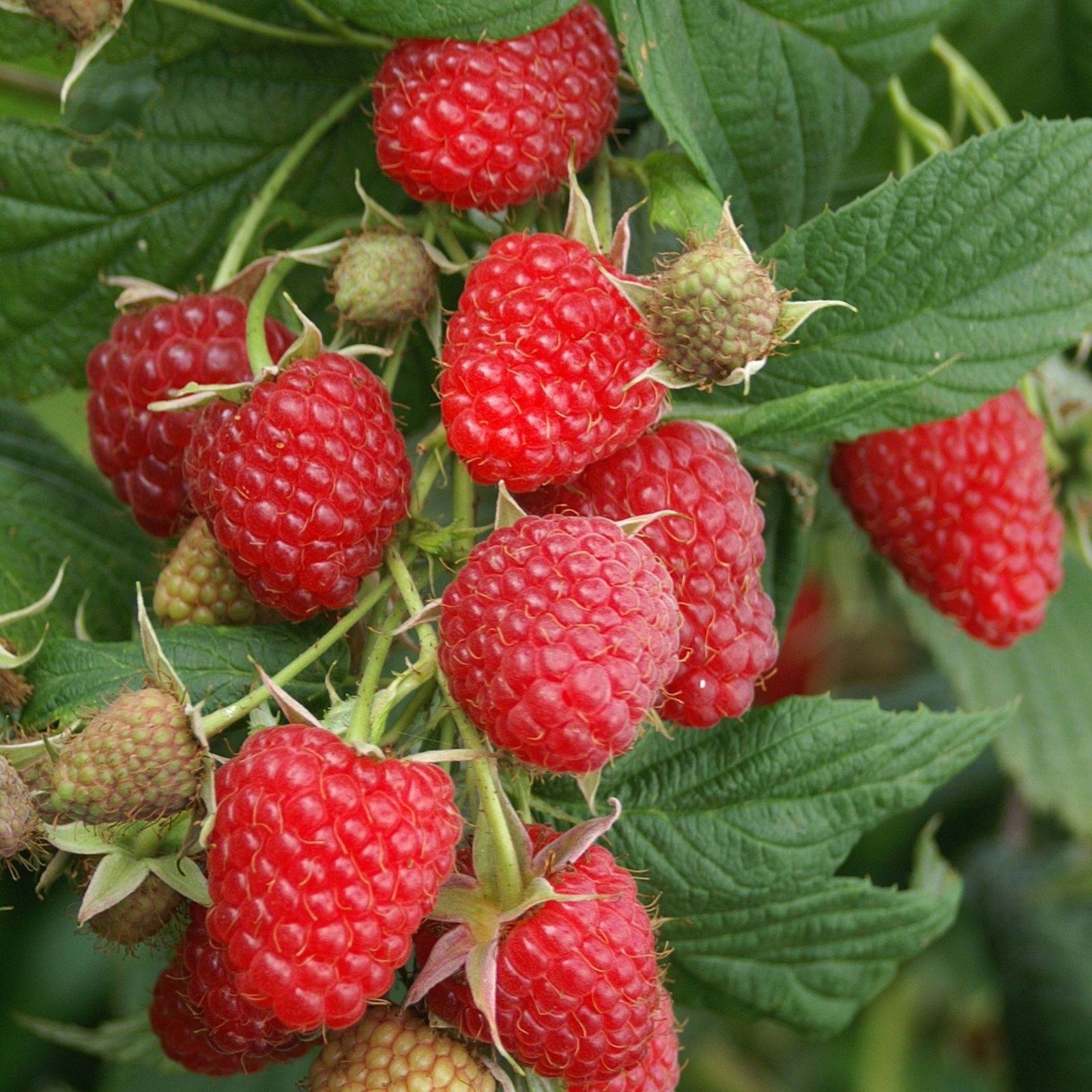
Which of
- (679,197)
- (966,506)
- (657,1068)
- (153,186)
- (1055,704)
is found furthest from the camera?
(1055,704)

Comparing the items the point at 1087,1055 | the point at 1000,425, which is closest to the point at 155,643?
the point at 1000,425

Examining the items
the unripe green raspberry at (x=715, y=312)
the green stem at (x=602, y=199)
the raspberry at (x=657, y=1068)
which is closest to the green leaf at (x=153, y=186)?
the green stem at (x=602, y=199)

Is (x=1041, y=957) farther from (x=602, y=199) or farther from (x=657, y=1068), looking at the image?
(x=602, y=199)

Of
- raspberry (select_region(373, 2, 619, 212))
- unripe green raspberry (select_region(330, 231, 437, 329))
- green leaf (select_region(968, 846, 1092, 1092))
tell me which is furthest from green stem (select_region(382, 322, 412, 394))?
green leaf (select_region(968, 846, 1092, 1092))

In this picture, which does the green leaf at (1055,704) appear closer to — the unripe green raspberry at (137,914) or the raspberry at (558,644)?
the raspberry at (558,644)

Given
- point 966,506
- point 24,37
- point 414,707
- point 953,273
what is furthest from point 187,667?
point 966,506

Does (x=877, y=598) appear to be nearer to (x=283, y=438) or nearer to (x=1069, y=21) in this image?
(x=1069, y=21)

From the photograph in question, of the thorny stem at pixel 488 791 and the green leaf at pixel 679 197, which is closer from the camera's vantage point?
the thorny stem at pixel 488 791
